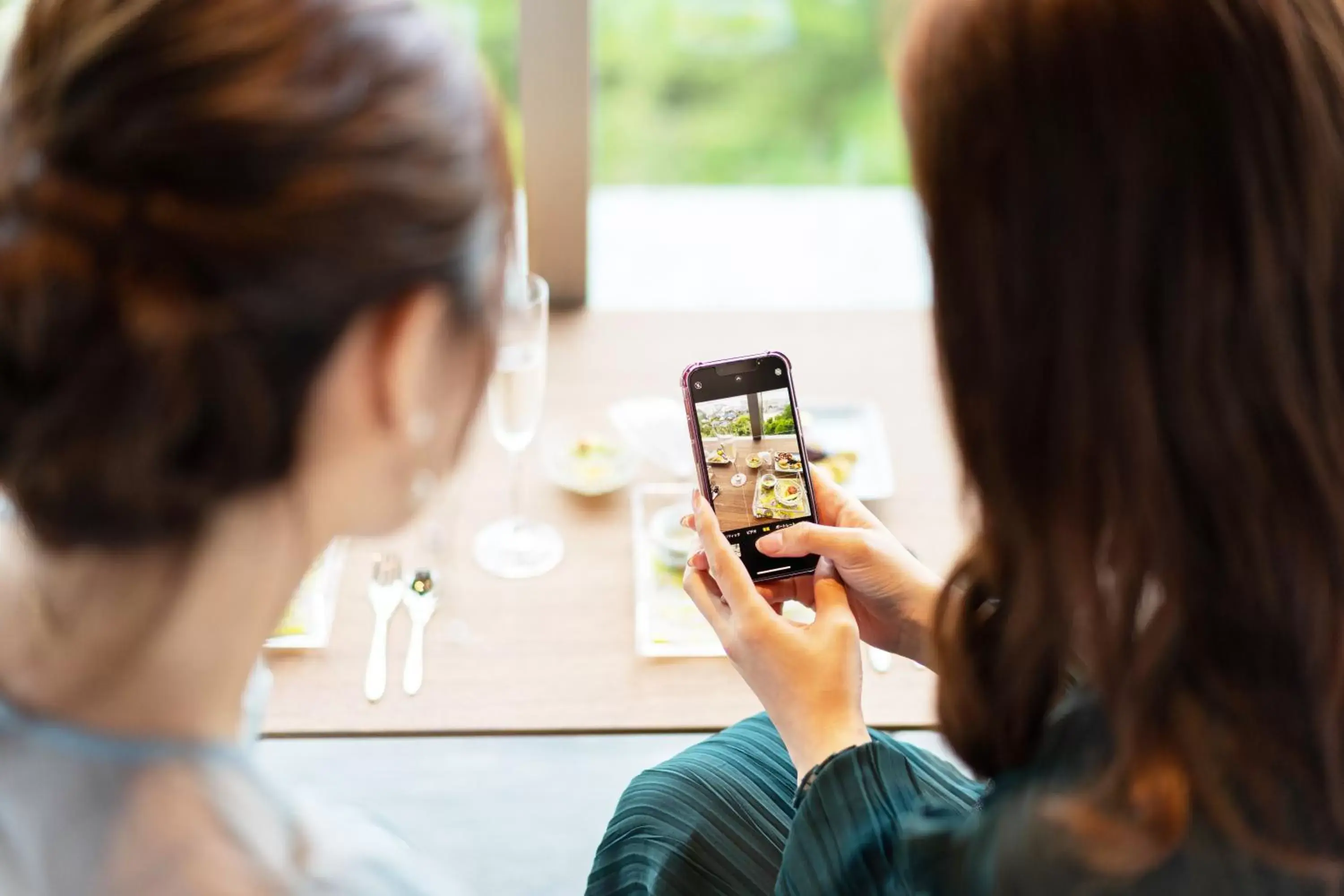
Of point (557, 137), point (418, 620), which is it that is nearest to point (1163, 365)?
point (418, 620)

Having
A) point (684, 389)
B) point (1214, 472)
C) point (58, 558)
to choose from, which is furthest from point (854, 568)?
point (58, 558)

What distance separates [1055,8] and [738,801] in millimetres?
672

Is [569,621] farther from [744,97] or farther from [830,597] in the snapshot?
[744,97]

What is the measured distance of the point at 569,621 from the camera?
3.53 feet

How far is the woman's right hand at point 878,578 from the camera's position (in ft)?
3.29

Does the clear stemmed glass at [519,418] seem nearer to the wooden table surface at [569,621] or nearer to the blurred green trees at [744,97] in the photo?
the wooden table surface at [569,621]

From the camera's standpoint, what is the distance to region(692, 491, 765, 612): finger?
95 cm

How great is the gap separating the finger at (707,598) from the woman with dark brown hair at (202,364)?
0.37 m

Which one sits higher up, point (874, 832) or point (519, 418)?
point (519, 418)

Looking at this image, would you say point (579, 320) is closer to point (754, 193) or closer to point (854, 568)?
point (854, 568)

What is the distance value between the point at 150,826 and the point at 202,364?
0.79ft

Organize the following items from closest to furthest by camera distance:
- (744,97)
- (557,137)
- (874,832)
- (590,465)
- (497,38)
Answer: (874,832) < (590,465) < (557,137) < (497,38) < (744,97)

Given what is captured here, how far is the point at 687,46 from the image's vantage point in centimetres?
383

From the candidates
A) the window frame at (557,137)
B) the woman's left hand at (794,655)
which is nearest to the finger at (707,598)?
the woman's left hand at (794,655)
